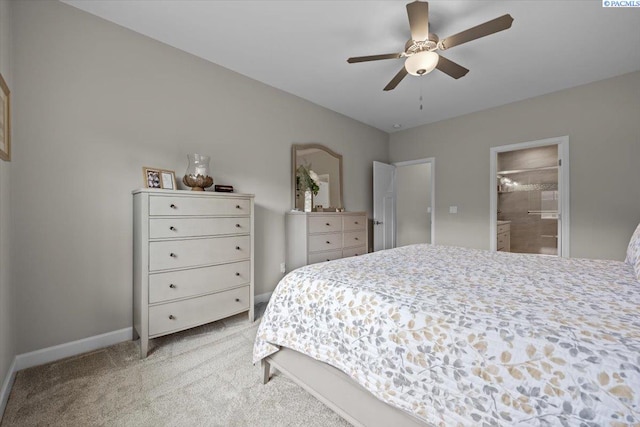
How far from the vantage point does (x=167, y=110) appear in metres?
2.51

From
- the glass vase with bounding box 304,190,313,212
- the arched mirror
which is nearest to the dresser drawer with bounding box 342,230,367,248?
the arched mirror

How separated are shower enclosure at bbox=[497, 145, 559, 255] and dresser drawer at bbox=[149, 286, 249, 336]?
4147 mm

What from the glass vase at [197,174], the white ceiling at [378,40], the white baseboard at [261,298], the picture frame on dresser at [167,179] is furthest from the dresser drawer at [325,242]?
the white ceiling at [378,40]

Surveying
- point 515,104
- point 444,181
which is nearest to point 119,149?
point 444,181

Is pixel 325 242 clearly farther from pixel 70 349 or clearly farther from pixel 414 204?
pixel 414 204

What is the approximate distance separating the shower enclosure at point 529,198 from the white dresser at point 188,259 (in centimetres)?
409

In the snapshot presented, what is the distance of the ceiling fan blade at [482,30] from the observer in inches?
66.1

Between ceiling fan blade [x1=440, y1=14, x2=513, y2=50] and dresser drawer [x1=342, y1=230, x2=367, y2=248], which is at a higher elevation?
ceiling fan blade [x1=440, y1=14, x2=513, y2=50]

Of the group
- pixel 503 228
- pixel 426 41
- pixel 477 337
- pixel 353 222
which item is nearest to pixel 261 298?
pixel 353 222

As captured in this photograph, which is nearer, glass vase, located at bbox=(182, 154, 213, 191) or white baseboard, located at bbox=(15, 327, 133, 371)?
white baseboard, located at bbox=(15, 327, 133, 371)

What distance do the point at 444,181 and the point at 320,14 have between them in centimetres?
340

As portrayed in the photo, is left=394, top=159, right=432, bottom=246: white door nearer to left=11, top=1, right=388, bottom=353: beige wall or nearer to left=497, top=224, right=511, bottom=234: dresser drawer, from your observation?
left=497, top=224, right=511, bottom=234: dresser drawer

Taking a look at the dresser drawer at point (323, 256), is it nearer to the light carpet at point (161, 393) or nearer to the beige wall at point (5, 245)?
the light carpet at point (161, 393)

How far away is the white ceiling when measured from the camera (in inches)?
81.5
